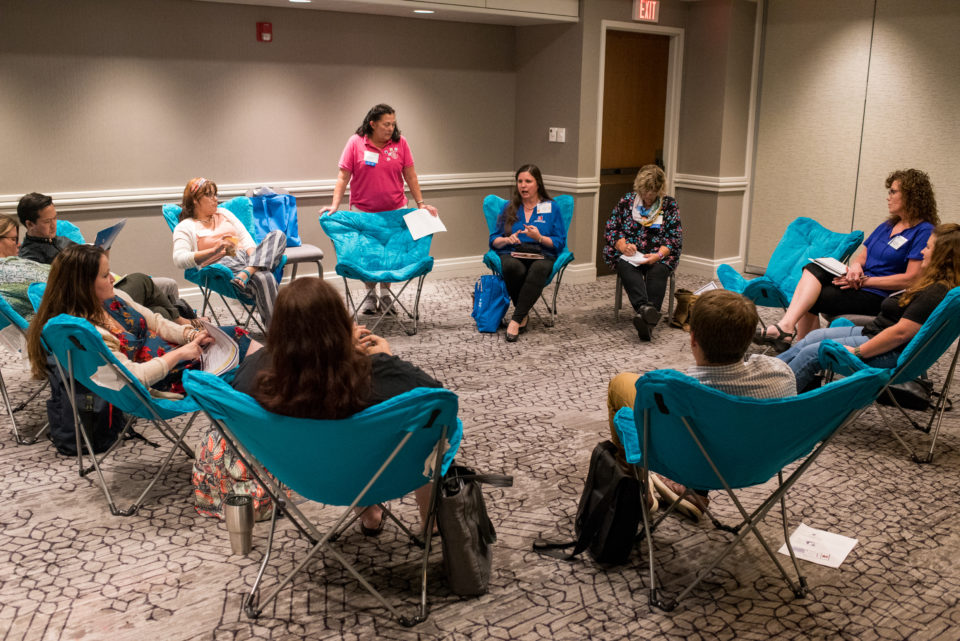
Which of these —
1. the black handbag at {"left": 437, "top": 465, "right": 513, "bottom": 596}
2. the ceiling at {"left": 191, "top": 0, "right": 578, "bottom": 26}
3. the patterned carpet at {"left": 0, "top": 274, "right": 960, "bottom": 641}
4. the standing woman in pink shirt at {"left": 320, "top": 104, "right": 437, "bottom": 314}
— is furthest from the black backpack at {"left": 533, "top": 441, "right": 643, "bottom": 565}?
the ceiling at {"left": 191, "top": 0, "right": 578, "bottom": 26}

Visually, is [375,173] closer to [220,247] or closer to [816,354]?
[220,247]

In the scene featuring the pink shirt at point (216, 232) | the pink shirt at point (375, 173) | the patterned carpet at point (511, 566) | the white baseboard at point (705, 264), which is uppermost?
the pink shirt at point (375, 173)

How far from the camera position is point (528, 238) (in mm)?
5914

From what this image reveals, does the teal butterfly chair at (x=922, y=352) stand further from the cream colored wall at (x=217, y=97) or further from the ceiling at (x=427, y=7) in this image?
the cream colored wall at (x=217, y=97)

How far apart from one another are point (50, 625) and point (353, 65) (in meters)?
5.26

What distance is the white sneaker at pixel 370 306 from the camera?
6.26 m

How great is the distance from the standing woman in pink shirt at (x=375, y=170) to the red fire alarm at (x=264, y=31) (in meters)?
1.07

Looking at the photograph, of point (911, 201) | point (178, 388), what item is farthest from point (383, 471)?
point (911, 201)

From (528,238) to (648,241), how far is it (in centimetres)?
86

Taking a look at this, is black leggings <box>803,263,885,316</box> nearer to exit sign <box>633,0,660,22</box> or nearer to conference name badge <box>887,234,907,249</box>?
conference name badge <box>887,234,907,249</box>

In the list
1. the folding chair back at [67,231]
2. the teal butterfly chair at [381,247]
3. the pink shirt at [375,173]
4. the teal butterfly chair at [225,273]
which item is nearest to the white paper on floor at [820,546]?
the teal butterfly chair at [381,247]

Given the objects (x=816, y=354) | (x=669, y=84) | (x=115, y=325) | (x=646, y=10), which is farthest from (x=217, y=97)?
(x=816, y=354)

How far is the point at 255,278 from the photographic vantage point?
5.18 meters

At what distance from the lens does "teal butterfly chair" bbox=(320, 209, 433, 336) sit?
575 cm
